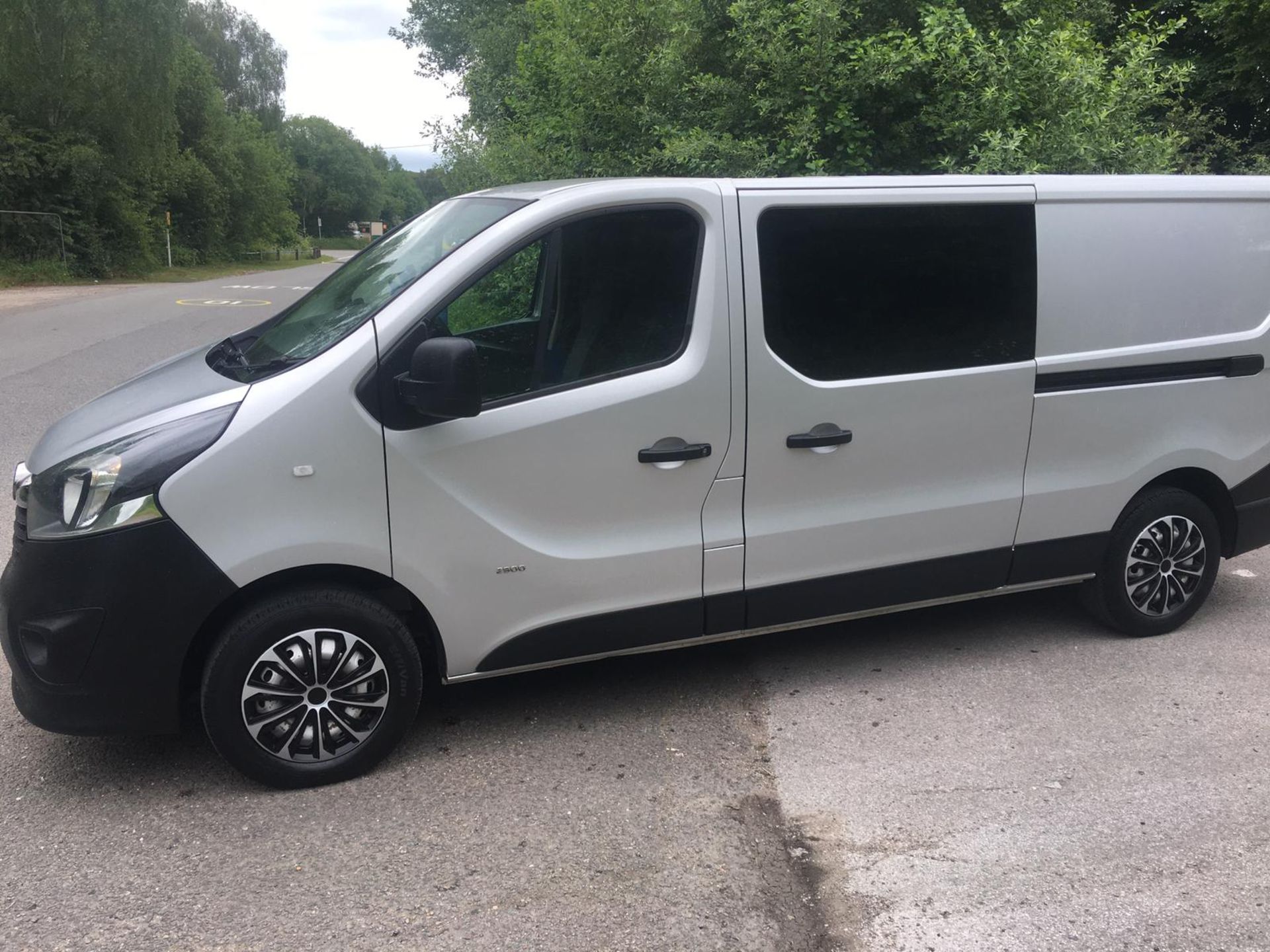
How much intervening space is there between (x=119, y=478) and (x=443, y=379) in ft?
3.33

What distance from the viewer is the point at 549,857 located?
10.8 feet

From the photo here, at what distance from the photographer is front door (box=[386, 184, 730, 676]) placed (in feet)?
12.2

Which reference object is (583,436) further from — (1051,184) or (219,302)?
(219,302)

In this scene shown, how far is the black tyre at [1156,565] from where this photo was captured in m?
4.83

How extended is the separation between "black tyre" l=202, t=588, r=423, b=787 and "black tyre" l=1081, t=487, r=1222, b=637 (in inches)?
120

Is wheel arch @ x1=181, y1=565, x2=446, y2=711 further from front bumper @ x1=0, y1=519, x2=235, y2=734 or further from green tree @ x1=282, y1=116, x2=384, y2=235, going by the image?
green tree @ x1=282, y1=116, x2=384, y2=235

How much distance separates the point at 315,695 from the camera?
3590mm

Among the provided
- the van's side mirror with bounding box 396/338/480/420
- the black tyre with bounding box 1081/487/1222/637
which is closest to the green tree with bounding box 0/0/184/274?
the van's side mirror with bounding box 396/338/480/420

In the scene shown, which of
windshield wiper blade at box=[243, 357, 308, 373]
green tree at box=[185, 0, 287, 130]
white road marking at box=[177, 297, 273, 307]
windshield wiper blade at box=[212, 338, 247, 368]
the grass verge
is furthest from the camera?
green tree at box=[185, 0, 287, 130]

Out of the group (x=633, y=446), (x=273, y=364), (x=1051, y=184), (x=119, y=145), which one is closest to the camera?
(x=273, y=364)

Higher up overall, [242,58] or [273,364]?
[242,58]

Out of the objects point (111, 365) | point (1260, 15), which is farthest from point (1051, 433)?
point (1260, 15)

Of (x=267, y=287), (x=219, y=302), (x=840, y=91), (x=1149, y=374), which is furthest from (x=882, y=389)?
(x=267, y=287)

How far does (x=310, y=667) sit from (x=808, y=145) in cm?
650
